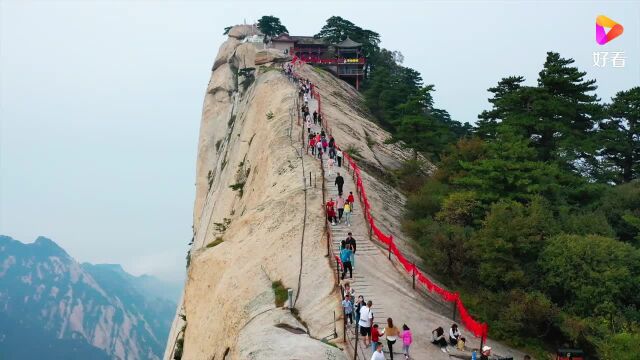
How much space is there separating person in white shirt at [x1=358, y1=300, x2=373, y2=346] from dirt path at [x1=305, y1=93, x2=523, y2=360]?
Result: 0.81ft

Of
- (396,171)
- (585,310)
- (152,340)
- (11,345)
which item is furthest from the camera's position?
(152,340)

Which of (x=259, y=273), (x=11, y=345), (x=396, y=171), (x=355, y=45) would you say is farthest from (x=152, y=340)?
(x=259, y=273)

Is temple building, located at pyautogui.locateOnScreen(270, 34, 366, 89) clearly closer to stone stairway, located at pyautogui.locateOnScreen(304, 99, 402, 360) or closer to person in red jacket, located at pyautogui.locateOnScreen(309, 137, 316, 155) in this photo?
person in red jacket, located at pyautogui.locateOnScreen(309, 137, 316, 155)

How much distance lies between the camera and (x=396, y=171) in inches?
1449

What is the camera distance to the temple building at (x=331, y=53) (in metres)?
70.1

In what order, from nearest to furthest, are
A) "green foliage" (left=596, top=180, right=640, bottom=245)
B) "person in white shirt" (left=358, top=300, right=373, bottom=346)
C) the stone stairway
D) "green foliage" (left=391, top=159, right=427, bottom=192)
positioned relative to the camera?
"person in white shirt" (left=358, top=300, right=373, bottom=346) → the stone stairway → "green foliage" (left=596, top=180, right=640, bottom=245) → "green foliage" (left=391, top=159, right=427, bottom=192)

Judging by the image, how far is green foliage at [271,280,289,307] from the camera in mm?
17580

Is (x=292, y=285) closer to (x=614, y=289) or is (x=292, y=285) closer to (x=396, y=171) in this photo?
(x=614, y=289)

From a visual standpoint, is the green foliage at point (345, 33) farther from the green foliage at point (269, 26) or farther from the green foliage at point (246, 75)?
the green foliage at point (246, 75)

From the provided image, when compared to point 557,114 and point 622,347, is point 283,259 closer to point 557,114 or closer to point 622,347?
point 622,347

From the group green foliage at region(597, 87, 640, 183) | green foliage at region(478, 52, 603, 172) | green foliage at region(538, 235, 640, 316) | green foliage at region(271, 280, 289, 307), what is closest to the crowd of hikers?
green foliage at region(271, 280, 289, 307)

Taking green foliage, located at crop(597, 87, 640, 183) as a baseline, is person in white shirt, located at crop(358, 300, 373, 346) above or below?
below

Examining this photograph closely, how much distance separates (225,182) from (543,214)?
27.3m

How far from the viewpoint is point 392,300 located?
16.8 m
